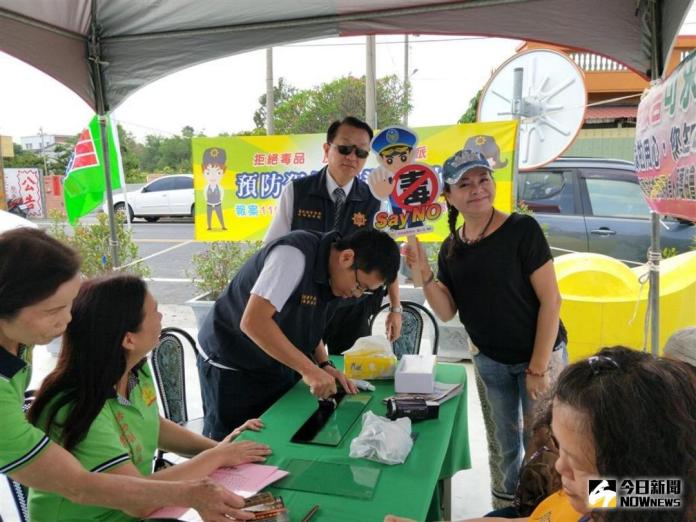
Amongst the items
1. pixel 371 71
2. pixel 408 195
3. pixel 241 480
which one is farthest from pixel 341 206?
pixel 371 71

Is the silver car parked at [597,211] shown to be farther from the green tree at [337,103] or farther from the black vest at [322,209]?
the green tree at [337,103]

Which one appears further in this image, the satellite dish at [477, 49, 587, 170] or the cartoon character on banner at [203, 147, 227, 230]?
the cartoon character on banner at [203, 147, 227, 230]

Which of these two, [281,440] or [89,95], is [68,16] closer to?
[89,95]

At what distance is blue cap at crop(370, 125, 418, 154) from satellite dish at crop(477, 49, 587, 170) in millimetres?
1593

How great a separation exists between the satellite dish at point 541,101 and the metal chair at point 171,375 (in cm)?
249

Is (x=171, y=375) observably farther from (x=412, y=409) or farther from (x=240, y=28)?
(x=240, y=28)

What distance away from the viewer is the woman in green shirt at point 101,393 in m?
1.17

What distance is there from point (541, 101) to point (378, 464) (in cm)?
272

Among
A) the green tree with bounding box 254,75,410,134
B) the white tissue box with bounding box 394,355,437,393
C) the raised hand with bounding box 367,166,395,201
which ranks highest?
the green tree with bounding box 254,75,410,134

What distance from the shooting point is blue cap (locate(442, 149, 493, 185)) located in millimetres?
1768

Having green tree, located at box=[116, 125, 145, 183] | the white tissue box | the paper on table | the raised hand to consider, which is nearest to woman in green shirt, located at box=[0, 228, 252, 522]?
the paper on table

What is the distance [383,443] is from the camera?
142 cm

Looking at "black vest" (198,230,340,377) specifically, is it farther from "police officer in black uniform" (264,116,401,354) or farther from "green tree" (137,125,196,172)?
"green tree" (137,125,196,172)

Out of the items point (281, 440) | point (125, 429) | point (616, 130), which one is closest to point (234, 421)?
point (281, 440)
